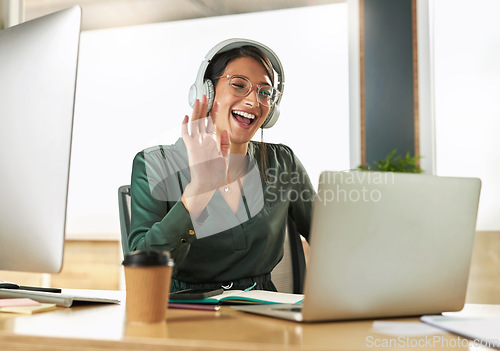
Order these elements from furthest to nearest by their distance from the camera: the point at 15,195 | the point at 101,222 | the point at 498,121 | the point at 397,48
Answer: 1. the point at 101,222
2. the point at 397,48
3. the point at 498,121
4. the point at 15,195

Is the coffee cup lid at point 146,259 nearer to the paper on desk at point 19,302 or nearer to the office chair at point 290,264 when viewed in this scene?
the paper on desk at point 19,302

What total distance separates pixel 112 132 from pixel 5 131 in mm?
3079

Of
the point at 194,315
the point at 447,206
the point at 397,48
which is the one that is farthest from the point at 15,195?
the point at 397,48

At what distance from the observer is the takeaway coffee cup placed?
59cm

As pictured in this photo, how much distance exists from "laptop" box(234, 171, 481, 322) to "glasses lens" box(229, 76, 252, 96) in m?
0.88

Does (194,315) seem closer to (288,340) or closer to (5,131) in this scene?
(288,340)

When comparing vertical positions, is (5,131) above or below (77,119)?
below

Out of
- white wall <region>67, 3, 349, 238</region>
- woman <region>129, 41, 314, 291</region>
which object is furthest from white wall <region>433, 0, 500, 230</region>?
woman <region>129, 41, 314, 291</region>

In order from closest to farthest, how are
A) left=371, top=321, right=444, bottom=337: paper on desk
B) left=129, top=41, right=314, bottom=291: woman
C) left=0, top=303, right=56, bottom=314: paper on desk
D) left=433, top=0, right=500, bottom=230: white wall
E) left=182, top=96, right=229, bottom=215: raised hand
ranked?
left=371, top=321, right=444, bottom=337: paper on desk < left=0, top=303, right=56, bottom=314: paper on desk < left=182, top=96, right=229, bottom=215: raised hand < left=129, top=41, right=314, bottom=291: woman < left=433, top=0, right=500, bottom=230: white wall

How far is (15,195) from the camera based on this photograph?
2.55 ft

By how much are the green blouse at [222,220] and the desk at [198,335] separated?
546mm

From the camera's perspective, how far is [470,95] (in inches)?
125

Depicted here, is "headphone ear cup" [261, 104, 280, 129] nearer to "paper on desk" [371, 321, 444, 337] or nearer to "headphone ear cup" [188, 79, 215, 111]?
"headphone ear cup" [188, 79, 215, 111]

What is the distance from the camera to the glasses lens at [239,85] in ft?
4.88
